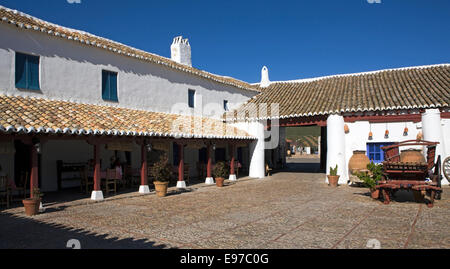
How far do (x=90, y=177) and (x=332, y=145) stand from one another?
10859mm

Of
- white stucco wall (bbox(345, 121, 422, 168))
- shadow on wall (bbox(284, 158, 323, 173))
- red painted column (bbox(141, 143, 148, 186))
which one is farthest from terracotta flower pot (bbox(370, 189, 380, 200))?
shadow on wall (bbox(284, 158, 323, 173))

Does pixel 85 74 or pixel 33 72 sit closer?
pixel 33 72

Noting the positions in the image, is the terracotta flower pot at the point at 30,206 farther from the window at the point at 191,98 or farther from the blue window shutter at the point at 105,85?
the window at the point at 191,98

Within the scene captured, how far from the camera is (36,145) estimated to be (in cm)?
977

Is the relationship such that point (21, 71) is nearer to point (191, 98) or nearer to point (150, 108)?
point (150, 108)

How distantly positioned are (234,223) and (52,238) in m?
3.81

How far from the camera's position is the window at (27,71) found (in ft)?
37.8

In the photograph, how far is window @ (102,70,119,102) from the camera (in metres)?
14.3

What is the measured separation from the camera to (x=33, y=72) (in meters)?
11.9

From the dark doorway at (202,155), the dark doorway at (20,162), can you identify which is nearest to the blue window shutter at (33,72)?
the dark doorway at (20,162)

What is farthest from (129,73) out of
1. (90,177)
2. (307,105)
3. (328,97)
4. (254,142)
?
(328,97)

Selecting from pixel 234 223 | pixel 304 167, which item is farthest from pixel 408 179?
pixel 304 167

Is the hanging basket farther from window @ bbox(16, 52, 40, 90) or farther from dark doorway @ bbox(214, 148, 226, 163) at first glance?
dark doorway @ bbox(214, 148, 226, 163)

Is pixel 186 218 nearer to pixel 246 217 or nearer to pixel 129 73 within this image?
pixel 246 217
